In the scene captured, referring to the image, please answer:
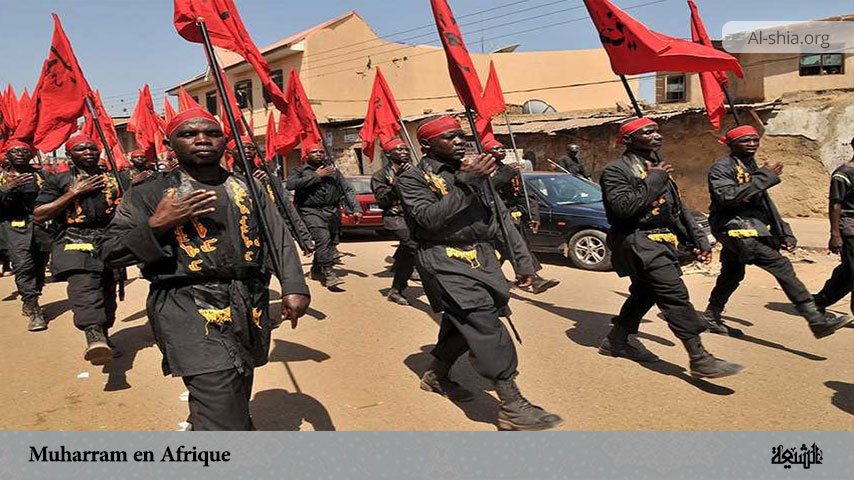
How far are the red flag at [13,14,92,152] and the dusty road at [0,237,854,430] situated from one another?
2.01 m

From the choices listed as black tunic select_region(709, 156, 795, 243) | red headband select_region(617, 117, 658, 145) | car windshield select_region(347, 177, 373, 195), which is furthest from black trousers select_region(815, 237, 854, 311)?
car windshield select_region(347, 177, 373, 195)

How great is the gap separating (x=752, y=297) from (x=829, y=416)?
149 inches

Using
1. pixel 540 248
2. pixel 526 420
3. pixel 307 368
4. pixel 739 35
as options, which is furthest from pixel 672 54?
pixel 739 35

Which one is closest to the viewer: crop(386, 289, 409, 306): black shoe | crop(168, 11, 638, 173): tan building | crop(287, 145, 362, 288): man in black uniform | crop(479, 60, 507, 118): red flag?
crop(386, 289, 409, 306): black shoe

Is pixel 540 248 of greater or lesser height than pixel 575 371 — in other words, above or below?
below

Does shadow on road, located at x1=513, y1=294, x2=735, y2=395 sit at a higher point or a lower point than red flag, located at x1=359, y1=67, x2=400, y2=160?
lower

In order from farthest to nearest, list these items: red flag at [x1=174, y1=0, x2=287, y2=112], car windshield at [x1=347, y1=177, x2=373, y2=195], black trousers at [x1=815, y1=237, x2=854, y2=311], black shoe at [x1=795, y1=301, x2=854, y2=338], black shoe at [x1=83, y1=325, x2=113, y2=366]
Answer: car windshield at [x1=347, y1=177, x2=373, y2=195] < red flag at [x1=174, y1=0, x2=287, y2=112] < black trousers at [x1=815, y1=237, x2=854, y2=311] < black shoe at [x1=795, y1=301, x2=854, y2=338] < black shoe at [x1=83, y1=325, x2=113, y2=366]

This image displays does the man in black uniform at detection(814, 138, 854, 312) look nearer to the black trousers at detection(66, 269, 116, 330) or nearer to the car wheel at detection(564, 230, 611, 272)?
the car wheel at detection(564, 230, 611, 272)

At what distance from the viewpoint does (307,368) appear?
510 centimetres

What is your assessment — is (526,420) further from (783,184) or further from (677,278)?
(783,184)

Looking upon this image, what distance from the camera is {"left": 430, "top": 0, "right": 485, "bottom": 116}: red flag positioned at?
4.56 m

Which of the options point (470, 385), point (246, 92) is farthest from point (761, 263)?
point (246, 92)

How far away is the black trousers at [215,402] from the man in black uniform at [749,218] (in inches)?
172

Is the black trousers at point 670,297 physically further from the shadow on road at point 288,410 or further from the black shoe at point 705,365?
the shadow on road at point 288,410
